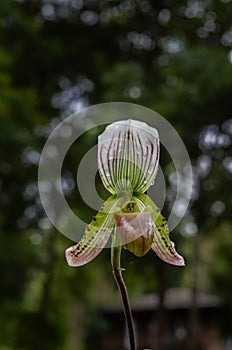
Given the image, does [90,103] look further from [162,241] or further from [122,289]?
[122,289]

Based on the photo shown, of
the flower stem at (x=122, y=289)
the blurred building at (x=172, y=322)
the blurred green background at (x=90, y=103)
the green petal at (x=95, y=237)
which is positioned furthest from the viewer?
the blurred building at (x=172, y=322)

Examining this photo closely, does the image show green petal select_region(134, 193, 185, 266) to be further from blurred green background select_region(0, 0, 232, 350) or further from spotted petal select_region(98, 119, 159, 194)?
blurred green background select_region(0, 0, 232, 350)

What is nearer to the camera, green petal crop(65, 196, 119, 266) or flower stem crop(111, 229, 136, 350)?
flower stem crop(111, 229, 136, 350)

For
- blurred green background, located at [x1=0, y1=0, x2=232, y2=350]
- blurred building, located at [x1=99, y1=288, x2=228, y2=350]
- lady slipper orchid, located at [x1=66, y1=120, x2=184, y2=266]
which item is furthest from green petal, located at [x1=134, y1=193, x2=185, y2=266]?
blurred building, located at [x1=99, y1=288, x2=228, y2=350]

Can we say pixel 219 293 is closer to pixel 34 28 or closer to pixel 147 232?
pixel 34 28

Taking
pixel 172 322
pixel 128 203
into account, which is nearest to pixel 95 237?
pixel 128 203

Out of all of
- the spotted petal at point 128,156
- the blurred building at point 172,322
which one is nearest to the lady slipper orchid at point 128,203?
the spotted petal at point 128,156

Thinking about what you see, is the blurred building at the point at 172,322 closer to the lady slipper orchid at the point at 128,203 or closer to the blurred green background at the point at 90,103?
the blurred green background at the point at 90,103

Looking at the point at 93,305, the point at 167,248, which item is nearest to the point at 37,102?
the point at 93,305
